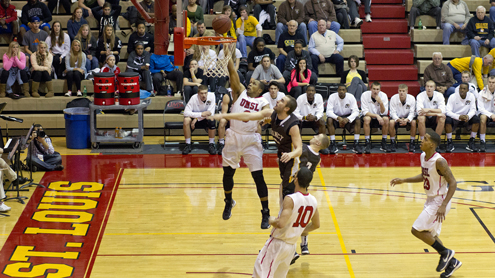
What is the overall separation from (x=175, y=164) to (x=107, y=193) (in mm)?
2225

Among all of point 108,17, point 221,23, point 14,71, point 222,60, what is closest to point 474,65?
point 222,60

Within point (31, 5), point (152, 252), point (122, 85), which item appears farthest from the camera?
point (31, 5)

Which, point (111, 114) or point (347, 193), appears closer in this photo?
point (347, 193)

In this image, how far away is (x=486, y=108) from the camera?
1396 centimetres

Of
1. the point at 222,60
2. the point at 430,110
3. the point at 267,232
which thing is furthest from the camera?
the point at 430,110

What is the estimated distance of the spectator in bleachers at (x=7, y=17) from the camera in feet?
52.3

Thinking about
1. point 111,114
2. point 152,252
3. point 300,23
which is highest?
point 300,23

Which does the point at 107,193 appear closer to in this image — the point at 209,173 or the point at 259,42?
the point at 209,173

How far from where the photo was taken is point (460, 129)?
14.6 metres

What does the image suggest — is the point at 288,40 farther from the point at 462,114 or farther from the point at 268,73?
the point at 462,114

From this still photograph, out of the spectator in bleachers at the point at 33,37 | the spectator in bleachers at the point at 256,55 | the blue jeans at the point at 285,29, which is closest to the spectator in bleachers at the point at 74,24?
the spectator in bleachers at the point at 33,37

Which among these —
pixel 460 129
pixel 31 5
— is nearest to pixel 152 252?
pixel 460 129

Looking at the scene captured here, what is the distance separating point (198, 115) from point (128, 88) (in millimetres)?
1735

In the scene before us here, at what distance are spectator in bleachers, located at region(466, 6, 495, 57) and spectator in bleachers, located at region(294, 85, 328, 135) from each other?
5.27 m
